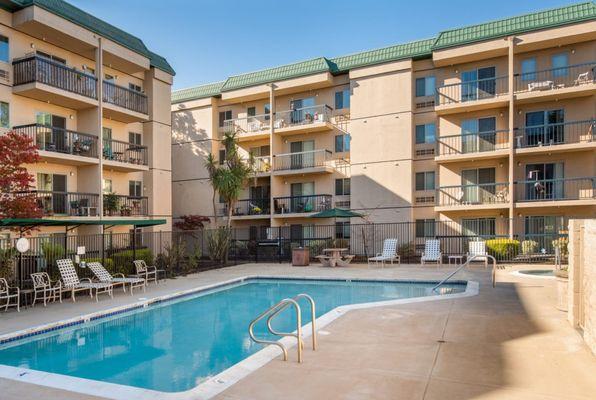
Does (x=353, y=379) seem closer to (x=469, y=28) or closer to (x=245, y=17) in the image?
(x=245, y=17)

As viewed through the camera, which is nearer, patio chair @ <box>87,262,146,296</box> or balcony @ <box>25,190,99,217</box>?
patio chair @ <box>87,262,146,296</box>

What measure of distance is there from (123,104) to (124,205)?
540 centimetres

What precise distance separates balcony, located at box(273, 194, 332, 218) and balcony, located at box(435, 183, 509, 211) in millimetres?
6823

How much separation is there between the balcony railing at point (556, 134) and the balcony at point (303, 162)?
1086 centimetres

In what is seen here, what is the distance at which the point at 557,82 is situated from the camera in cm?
2127

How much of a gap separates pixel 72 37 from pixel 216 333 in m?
16.8

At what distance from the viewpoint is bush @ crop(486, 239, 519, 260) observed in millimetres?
18766

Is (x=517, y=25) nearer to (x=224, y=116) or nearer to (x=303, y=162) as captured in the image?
(x=303, y=162)

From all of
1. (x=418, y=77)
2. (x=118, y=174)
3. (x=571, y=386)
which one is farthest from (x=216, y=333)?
(x=418, y=77)

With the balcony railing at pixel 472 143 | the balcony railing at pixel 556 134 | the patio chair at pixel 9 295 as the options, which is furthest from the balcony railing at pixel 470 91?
the patio chair at pixel 9 295

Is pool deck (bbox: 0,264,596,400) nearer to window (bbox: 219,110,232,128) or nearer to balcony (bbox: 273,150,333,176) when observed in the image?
balcony (bbox: 273,150,333,176)

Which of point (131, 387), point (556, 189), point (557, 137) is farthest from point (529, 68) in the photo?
point (131, 387)

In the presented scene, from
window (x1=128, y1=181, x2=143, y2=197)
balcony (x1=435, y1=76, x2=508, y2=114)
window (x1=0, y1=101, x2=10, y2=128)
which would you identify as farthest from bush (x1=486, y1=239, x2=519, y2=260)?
window (x1=0, y1=101, x2=10, y2=128)

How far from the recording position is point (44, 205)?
60.2ft
